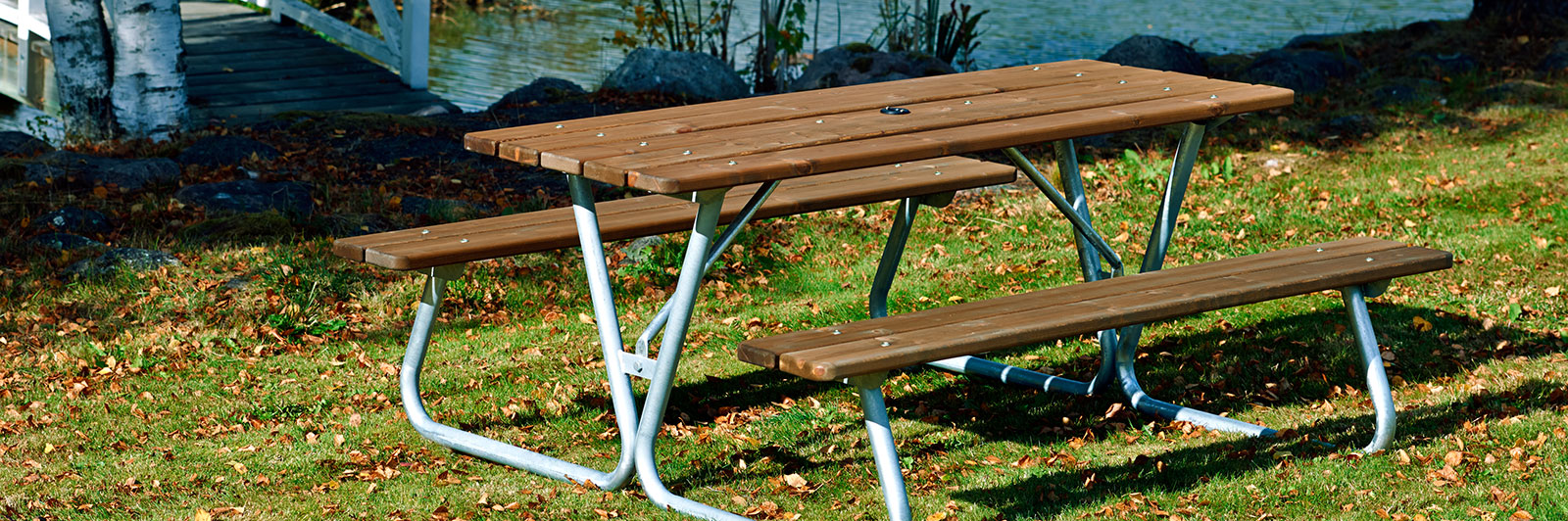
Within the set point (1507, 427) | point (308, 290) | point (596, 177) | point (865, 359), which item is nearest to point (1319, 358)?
point (1507, 427)

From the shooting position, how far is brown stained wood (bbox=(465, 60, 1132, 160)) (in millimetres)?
3752

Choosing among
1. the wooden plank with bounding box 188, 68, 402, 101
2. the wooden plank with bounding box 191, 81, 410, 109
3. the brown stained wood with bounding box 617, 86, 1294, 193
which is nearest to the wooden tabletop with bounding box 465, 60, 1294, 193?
the brown stained wood with bounding box 617, 86, 1294, 193

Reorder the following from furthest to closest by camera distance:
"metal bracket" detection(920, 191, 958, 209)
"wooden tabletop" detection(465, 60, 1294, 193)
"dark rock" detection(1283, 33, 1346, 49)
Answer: "dark rock" detection(1283, 33, 1346, 49), "metal bracket" detection(920, 191, 958, 209), "wooden tabletop" detection(465, 60, 1294, 193)

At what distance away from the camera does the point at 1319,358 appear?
4824 mm

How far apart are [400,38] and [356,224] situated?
481 centimetres

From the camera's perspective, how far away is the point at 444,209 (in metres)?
6.80

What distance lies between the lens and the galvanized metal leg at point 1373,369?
392cm

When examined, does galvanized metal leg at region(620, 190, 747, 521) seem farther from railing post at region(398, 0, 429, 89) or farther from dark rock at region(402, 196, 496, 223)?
railing post at region(398, 0, 429, 89)

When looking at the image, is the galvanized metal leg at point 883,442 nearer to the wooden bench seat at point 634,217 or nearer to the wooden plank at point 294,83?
the wooden bench seat at point 634,217

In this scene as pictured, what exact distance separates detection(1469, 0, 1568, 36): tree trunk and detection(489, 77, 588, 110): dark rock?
24.4ft

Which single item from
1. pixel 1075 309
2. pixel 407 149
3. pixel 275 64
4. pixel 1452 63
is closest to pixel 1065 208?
pixel 1075 309

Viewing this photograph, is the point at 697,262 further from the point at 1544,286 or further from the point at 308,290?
the point at 1544,286

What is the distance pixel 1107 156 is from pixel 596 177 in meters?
5.29

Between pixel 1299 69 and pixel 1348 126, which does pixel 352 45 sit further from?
pixel 1348 126
